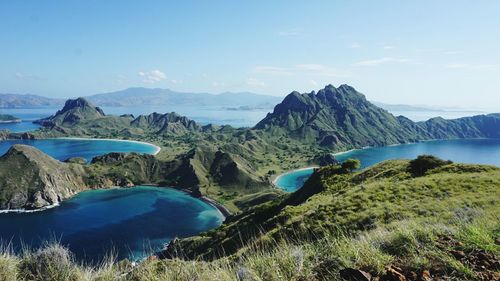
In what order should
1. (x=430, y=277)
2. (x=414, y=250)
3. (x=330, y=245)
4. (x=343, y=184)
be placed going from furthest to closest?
1. (x=343, y=184)
2. (x=330, y=245)
3. (x=414, y=250)
4. (x=430, y=277)

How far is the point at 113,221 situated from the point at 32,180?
2036 inches

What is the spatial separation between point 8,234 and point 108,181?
69.5 m

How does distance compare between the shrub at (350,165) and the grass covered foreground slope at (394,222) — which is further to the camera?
the shrub at (350,165)

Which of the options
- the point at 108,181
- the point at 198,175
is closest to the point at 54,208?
the point at 108,181

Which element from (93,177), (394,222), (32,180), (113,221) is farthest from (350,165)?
(93,177)

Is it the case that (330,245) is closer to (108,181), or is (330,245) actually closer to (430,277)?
(430,277)

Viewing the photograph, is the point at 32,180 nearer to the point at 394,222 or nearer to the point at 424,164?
the point at 424,164

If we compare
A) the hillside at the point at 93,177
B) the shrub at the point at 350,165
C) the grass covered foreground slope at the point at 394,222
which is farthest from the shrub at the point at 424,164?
the hillside at the point at 93,177

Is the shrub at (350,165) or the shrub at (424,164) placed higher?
the shrub at (424,164)

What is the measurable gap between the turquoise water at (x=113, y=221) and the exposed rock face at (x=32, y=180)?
6405mm

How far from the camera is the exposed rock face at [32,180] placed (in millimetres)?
138125

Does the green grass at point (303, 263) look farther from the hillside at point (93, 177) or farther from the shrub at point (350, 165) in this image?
the hillside at point (93, 177)

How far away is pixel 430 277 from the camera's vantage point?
18.6ft

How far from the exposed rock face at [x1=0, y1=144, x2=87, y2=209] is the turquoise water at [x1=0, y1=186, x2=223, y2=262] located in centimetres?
640
